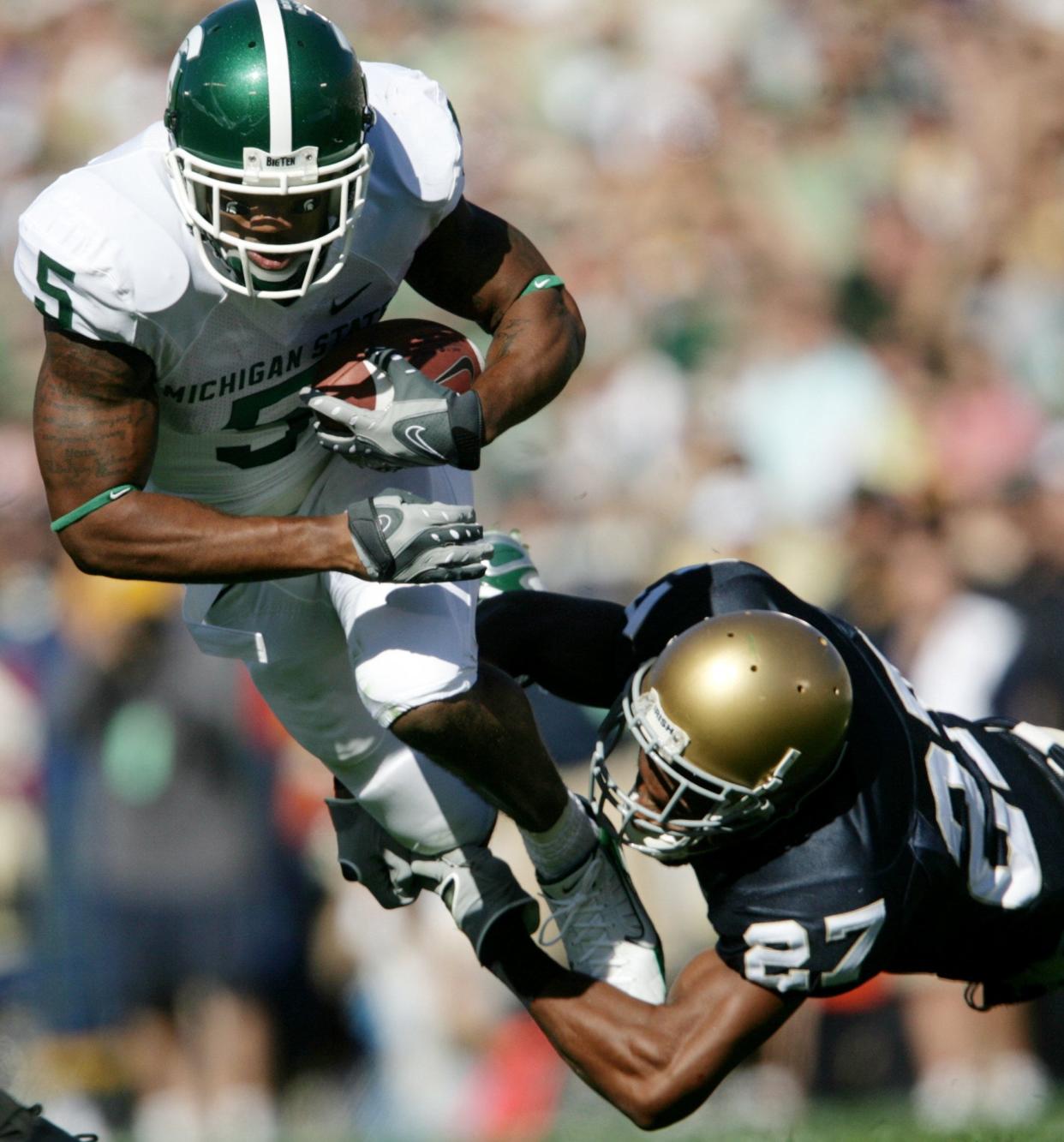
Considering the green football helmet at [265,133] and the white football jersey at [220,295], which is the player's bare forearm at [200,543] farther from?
the green football helmet at [265,133]

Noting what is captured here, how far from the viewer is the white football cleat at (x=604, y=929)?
3.61m

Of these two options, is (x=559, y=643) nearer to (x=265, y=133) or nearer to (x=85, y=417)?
(x=85, y=417)

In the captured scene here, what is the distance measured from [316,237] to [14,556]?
3.63m

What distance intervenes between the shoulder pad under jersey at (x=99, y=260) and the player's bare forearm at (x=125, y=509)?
6 centimetres

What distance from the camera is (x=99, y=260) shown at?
9.84 ft

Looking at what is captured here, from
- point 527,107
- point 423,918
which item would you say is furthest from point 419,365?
point 527,107

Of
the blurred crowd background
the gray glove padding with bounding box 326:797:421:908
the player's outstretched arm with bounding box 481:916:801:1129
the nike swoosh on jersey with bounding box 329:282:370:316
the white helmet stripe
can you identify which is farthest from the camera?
the blurred crowd background

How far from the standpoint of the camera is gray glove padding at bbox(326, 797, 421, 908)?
12.5ft

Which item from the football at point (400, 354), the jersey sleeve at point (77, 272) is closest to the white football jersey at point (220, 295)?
the jersey sleeve at point (77, 272)

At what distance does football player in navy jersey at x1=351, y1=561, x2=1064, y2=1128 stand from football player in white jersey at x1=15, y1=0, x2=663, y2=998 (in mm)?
247

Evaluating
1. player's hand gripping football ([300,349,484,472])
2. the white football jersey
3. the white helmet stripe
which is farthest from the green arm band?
the white helmet stripe

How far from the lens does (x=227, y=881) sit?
5.68 meters

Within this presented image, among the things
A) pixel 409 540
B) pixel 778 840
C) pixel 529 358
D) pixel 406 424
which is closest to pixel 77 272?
pixel 406 424

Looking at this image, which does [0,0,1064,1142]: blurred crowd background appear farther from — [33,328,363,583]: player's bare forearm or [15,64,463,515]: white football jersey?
[33,328,363,583]: player's bare forearm
